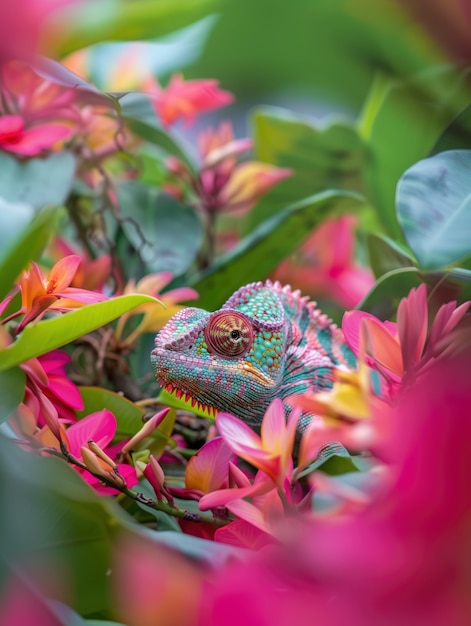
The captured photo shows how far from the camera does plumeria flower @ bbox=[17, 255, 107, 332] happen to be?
413 millimetres

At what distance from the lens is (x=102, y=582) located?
346 millimetres

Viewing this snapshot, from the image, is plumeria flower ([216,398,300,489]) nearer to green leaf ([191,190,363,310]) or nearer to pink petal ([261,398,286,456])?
pink petal ([261,398,286,456])

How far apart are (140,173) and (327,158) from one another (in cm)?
24

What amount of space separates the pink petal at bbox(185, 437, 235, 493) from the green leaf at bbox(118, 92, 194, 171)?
17.5 inches

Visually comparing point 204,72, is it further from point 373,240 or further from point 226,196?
point 373,240

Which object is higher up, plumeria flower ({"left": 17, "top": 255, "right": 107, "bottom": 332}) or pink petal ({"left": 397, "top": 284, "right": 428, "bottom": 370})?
pink petal ({"left": 397, "top": 284, "right": 428, "bottom": 370})

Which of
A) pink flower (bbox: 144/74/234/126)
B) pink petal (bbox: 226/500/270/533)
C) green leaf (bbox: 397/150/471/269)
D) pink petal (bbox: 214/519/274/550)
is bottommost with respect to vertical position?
pink petal (bbox: 214/519/274/550)

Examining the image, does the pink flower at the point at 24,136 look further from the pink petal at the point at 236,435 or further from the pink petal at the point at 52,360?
the pink petal at the point at 236,435

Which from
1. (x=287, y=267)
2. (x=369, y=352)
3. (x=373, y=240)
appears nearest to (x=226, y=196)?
(x=287, y=267)

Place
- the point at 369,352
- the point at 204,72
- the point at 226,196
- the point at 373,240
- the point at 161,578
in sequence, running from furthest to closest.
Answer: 1. the point at 204,72
2. the point at 226,196
3. the point at 373,240
4. the point at 369,352
5. the point at 161,578

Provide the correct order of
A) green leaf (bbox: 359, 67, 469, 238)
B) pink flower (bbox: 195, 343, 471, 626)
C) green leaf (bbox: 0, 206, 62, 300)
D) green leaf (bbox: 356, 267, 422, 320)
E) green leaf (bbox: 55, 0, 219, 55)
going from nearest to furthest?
1. pink flower (bbox: 195, 343, 471, 626)
2. green leaf (bbox: 0, 206, 62, 300)
3. green leaf (bbox: 356, 267, 422, 320)
4. green leaf (bbox: 55, 0, 219, 55)
5. green leaf (bbox: 359, 67, 469, 238)

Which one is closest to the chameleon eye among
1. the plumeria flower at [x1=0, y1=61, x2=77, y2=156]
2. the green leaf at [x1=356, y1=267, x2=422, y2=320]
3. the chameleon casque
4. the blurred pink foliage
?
the chameleon casque

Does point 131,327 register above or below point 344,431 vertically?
below

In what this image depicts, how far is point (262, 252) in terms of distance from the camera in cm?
71
